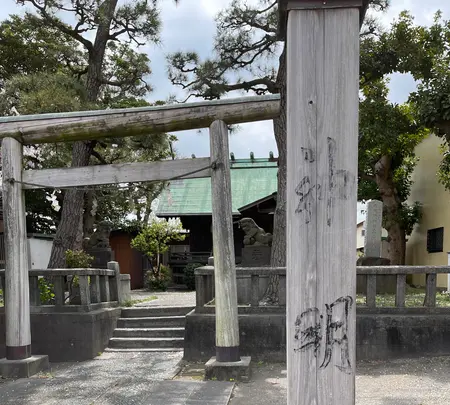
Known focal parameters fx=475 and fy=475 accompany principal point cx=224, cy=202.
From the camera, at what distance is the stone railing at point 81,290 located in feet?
26.9

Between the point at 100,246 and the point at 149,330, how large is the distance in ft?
27.2

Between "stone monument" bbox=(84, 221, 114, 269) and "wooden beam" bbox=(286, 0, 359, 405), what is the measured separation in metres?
15.1

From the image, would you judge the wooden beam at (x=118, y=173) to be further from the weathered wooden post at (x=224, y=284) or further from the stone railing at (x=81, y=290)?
the stone railing at (x=81, y=290)

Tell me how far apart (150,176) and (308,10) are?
Answer: 4.90m

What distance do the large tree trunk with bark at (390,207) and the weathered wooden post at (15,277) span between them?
12.2m

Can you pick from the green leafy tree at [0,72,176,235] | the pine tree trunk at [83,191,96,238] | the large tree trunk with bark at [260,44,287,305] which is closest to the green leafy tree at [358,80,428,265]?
the large tree trunk with bark at [260,44,287,305]

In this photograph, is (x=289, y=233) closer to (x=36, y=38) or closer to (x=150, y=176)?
(x=150, y=176)

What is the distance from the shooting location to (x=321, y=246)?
221 cm

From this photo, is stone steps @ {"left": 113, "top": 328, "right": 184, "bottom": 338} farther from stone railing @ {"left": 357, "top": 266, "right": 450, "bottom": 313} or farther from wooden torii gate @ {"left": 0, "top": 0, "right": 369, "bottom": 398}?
wooden torii gate @ {"left": 0, "top": 0, "right": 369, "bottom": 398}

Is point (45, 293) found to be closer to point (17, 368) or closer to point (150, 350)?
point (150, 350)

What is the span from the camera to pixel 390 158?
52.1ft

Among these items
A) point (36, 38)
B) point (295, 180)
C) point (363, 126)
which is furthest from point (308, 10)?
point (36, 38)

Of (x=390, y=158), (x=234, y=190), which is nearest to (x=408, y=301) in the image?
(x=390, y=158)

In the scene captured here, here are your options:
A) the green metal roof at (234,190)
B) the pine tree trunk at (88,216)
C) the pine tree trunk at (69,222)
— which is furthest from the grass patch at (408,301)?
the pine tree trunk at (88,216)
